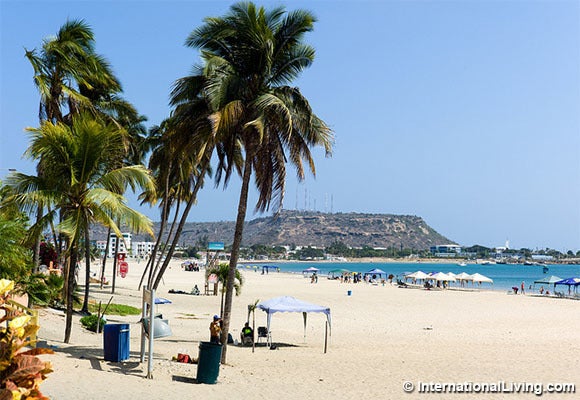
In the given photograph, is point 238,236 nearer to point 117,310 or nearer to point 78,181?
point 78,181

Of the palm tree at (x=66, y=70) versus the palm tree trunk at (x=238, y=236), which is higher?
the palm tree at (x=66, y=70)

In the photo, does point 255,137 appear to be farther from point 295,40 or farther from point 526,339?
point 526,339

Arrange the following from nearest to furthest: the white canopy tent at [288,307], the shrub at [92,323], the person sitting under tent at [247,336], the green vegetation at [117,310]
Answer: the white canopy tent at [288,307] < the person sitting under tent at [247,336] < the shrub at [92,323] < the green vegetation at [117,310]

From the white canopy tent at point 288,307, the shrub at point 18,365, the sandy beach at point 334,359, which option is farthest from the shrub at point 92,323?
the shrub at point 18,365

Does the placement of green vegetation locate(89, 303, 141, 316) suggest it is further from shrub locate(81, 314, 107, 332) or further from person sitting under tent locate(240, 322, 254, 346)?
person sitting under tent locate(240, 322, 254, 346)

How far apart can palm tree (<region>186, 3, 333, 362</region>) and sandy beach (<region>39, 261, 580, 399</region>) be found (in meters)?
2.25

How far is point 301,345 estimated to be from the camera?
693 inches

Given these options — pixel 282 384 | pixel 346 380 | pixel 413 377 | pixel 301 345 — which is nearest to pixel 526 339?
pixel 301 345

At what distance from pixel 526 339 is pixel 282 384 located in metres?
11.7

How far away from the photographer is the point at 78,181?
13320 millimetres

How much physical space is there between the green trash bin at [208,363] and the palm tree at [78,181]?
358cm

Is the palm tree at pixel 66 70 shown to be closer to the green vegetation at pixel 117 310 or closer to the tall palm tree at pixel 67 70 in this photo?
the tall palm tree at pixel 67 70

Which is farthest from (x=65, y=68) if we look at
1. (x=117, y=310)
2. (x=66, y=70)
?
(x=117, y=310)

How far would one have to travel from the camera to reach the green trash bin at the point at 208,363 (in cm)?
1085
